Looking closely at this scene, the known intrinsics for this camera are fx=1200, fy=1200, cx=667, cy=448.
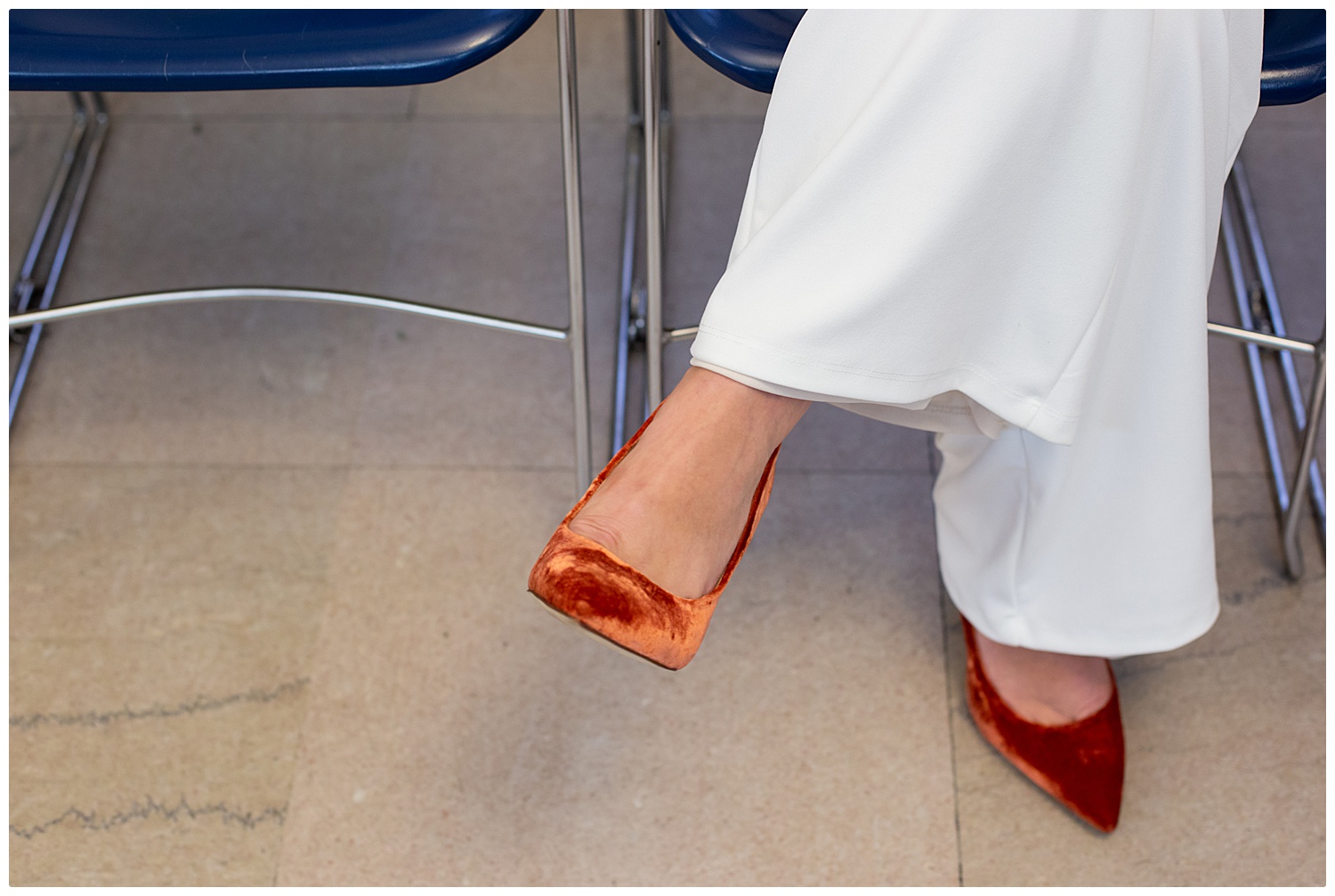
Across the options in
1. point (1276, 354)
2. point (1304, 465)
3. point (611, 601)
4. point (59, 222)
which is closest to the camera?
point (611, 601)

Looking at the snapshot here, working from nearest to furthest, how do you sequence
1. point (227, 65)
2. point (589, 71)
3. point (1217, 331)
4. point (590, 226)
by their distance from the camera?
1. point (227, 65)
2. point (1217, 331)
3. point (590, 226)
4. point (589, 71)

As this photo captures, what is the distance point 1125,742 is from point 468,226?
92cm

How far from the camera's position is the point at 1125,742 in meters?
1.05

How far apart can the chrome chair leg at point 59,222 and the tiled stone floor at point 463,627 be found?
0.02m

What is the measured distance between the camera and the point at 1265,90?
85 centimetres

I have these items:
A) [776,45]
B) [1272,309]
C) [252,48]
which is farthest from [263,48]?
[1272,309]

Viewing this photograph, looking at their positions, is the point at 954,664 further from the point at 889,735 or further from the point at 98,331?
the point at 98,331

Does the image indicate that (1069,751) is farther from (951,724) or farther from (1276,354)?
(1276,354)

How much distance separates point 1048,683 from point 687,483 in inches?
18.3

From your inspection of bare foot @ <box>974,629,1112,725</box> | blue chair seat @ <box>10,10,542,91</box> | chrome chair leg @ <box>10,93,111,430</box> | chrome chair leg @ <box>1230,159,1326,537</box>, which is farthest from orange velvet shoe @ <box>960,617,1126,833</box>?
chrome chair leg @ <box>10,93,111,430</box>

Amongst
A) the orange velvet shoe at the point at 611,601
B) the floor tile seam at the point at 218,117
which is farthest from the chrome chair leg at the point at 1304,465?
the floor tile seam at the point at 218,117

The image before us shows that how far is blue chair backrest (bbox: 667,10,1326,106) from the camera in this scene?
861mm

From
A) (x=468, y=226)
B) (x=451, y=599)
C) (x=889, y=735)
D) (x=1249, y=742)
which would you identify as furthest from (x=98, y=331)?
(x=1249, y=742)

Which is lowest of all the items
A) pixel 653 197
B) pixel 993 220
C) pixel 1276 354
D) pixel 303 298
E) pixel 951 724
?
pixel 951 724
